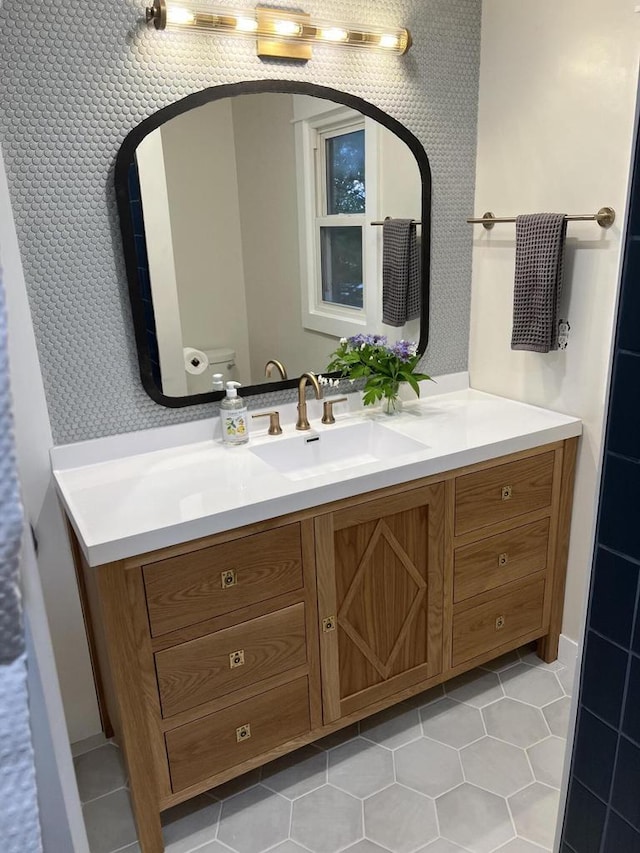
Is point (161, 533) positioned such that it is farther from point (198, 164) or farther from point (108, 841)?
point (198, 164)

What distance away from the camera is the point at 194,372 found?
1.88m

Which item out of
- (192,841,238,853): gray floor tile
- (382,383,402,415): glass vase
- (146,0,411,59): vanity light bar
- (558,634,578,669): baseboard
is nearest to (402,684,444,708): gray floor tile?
(558,634,578,669): baseboard

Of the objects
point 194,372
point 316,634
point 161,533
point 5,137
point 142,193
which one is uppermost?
point 5,137

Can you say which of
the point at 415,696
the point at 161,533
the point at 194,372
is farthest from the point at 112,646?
the point at 415,696

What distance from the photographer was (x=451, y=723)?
1988mm

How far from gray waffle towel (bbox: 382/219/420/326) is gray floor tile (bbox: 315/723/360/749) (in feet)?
4.31

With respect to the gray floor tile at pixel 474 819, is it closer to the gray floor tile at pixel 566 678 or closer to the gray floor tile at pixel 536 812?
the gray floor tile at pixel 536 812

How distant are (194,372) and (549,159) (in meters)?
1.27

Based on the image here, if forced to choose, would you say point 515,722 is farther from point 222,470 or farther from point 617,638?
point 222,470

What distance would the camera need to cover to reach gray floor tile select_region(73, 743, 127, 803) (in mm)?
1811

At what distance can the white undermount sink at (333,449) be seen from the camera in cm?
193

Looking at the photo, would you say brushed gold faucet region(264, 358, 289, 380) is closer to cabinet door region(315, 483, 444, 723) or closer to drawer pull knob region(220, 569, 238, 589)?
cabinet door region(315, 483, 444, 723)

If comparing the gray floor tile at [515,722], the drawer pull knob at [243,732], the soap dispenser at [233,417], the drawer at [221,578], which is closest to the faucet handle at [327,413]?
the soap dispenser at [233,417]

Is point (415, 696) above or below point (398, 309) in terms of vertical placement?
below
